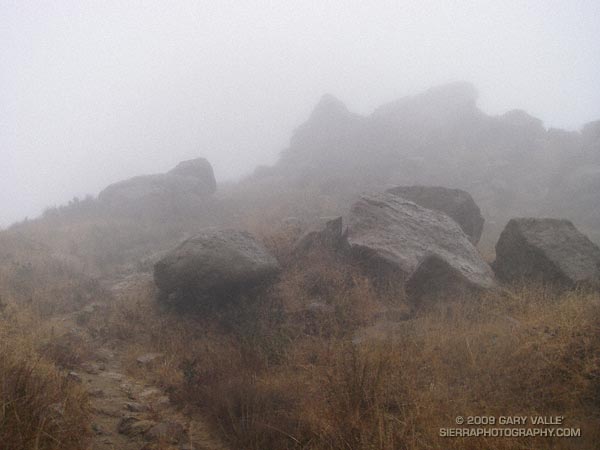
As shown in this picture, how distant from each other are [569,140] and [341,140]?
18081 mm

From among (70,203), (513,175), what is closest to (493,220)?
(513,175)

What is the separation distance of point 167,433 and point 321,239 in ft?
22.3

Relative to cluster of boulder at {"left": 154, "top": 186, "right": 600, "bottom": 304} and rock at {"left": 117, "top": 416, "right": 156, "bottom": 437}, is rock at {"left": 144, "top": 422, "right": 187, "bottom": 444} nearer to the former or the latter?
rock at {"left": 117, "top": 416, "right": 156, "bottom": 437}

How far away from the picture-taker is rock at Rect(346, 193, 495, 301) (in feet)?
25.4

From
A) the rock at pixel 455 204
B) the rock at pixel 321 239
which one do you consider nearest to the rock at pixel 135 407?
the rock at pixel 321 239

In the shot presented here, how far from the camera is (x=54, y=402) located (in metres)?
4.25

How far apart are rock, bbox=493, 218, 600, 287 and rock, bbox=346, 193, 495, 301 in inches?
20.5

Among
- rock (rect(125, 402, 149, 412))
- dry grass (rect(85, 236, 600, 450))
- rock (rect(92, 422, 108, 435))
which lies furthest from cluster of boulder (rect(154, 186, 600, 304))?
rock (rect(92, 422, 108, 435))

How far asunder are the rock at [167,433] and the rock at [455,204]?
10.3m

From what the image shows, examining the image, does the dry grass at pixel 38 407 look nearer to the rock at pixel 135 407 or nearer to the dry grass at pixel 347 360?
the dry grass at pixel 347 360

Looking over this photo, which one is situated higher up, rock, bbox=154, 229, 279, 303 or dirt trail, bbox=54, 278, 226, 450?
rock, bbox=154, 229, 279, 303

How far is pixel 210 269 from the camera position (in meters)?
8.55

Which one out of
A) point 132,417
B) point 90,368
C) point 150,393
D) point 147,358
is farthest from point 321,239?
point 132,417

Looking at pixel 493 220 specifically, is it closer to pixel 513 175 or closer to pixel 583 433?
pixel 513 175
